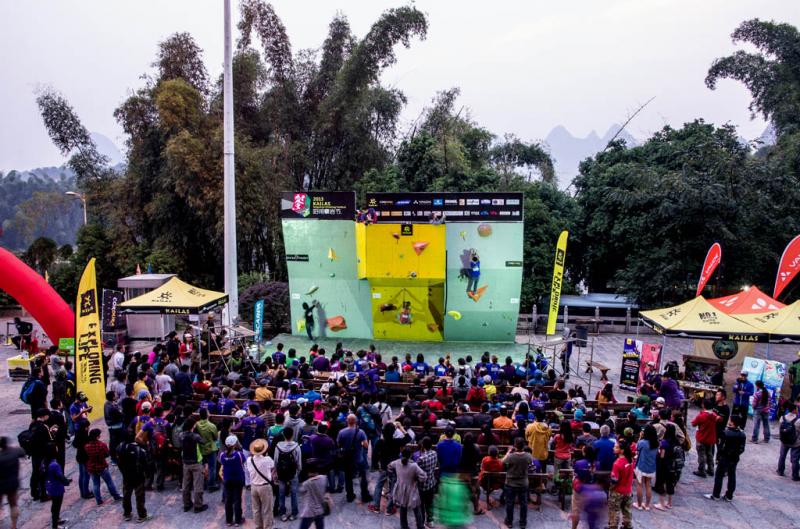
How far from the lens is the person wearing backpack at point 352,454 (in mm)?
8172

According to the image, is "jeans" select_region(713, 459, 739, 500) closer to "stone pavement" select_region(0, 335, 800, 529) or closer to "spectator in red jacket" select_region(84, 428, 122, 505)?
"stone pavement" select_region(0, 335, 800, 529)

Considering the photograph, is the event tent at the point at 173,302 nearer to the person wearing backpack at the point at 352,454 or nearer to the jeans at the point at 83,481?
the jeans at the point at 83,481

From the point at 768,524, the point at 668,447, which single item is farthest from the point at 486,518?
the point at 768,524

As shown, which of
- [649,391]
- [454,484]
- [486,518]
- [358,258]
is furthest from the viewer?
[358,258]

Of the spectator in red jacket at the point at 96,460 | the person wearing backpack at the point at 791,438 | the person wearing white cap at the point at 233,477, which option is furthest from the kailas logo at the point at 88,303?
the person wearing backpack at the point at 791,438

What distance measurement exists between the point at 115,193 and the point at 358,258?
14.0m

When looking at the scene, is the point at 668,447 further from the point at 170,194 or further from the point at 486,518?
the point at 170,194

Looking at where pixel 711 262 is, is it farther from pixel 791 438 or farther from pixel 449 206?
pixel 449 206

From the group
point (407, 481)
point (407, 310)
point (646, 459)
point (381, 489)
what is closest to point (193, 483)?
point (381, 489)

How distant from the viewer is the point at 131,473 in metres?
7.71

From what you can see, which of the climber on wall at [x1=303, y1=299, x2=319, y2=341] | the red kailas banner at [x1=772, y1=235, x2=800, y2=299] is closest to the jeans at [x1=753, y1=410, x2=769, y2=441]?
the red kailas banner at [x1=772, y1=235, x2=800, y2=299]

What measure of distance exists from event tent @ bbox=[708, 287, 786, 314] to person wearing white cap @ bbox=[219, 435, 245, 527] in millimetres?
12099

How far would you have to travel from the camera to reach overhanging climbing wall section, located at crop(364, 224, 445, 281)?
17422mm

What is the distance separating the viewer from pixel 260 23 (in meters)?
26.8
